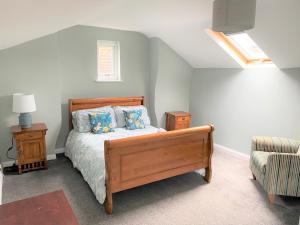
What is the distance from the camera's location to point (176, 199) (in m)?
2.73

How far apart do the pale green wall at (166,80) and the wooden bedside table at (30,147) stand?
7.08ft

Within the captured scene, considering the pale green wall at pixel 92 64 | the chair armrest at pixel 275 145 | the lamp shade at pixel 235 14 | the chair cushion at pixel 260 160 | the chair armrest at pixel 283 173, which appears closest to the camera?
the lamp shade at pixel 235 14

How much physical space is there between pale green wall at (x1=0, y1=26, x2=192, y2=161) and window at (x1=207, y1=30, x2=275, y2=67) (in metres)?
1.20

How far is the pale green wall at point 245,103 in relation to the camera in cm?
326

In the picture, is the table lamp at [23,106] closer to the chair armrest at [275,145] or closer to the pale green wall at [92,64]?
the pale green wall at [92,64]

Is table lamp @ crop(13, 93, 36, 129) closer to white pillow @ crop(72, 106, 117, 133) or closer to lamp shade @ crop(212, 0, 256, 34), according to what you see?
white pillow @ crop(72, 106, 117, 133)

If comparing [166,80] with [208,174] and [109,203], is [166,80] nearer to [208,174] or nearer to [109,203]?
A: [208,174]

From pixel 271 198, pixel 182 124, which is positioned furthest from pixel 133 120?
pixel 271 198

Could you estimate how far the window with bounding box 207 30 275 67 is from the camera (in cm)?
351

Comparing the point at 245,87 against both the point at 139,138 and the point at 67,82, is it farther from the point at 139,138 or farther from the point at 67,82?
the point at 67,82

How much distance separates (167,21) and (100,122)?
181cm

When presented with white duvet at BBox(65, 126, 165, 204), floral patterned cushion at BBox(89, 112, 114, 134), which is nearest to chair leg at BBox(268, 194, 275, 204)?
white duvet at BBox(65, 126, 165, 204)

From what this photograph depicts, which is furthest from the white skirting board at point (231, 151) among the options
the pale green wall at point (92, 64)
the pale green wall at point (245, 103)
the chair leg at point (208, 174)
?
the pale green wall at point (92, 64)

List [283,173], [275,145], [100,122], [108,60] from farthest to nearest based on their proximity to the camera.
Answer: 1. [108,60]
2. [100,122]
3. [275,145]
4. [283,173]
